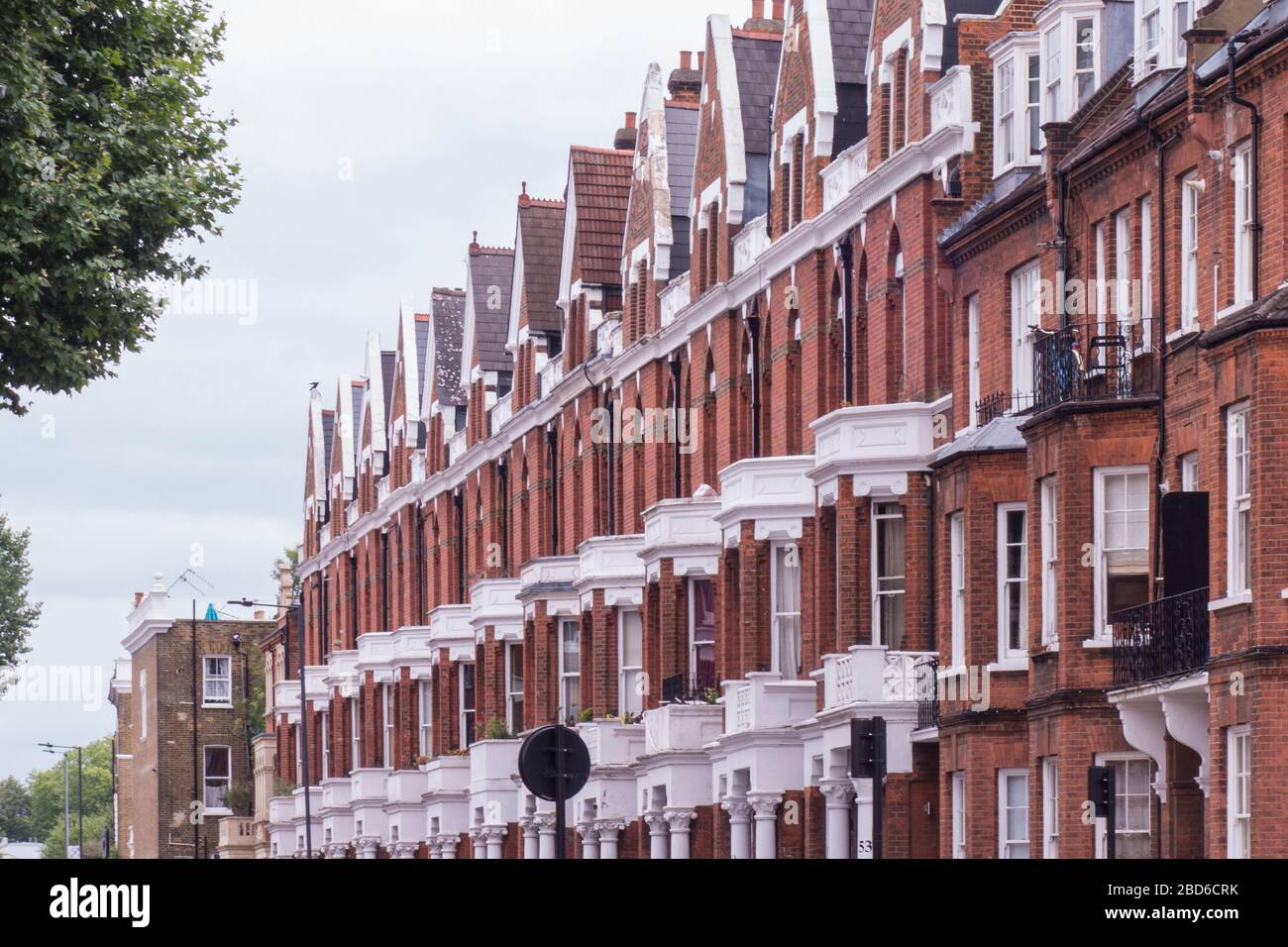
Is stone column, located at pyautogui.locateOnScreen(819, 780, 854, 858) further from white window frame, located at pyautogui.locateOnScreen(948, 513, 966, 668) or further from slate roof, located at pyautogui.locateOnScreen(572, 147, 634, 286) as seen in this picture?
slate roof, located at pyautogui.locateOnScreen(572, 147, 634, 286)

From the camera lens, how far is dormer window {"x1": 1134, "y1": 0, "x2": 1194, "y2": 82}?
2939cm

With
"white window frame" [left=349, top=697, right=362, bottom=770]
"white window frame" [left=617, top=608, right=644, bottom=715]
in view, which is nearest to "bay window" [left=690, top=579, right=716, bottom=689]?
"white window frame" [left=617, top=608, right=644, bottom=715]

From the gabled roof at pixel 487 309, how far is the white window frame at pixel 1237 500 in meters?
43.7

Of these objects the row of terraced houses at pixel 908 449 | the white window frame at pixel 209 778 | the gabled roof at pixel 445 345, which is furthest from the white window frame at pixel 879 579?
the white window frame at pixel 209 778

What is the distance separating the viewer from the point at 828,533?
3850 cm

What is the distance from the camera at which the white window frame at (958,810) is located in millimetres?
33281

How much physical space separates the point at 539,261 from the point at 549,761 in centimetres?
4650

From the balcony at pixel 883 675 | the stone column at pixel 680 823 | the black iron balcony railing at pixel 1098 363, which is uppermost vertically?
the black iron balcony railing at pixel 1098 363

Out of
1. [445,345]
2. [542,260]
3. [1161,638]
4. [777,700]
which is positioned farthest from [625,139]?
[1161,638]

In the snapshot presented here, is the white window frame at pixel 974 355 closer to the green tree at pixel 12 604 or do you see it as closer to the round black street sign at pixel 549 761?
the round black street sign at pixel 549 761

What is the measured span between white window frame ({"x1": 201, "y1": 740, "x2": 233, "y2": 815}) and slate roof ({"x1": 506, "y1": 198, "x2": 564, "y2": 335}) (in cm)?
5080

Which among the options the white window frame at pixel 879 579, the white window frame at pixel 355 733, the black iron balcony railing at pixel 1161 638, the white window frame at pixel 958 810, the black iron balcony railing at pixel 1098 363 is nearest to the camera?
the black iron balcony railing at pixel 1161 638

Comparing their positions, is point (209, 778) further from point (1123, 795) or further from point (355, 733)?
point (1123, 795)
